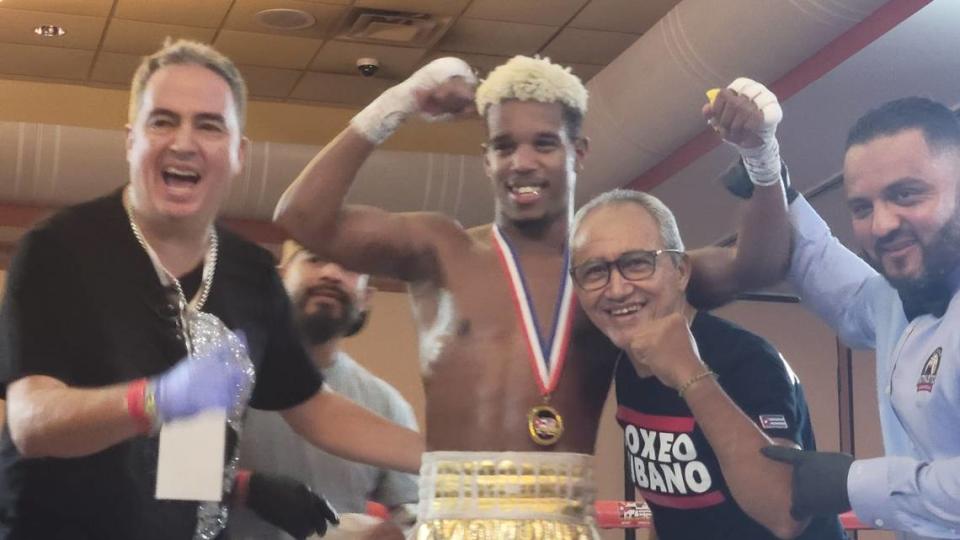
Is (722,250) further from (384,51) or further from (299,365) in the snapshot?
(384,51)

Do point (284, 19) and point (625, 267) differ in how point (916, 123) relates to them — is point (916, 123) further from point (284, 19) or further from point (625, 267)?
point (284, 19)

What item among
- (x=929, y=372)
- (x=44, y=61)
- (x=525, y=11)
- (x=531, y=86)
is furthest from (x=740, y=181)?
(x=44, y=61)

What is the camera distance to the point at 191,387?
1721mm

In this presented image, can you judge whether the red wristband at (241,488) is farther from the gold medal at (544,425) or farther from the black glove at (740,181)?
the black glove at (740,181)

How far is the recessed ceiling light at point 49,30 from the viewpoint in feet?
18.7

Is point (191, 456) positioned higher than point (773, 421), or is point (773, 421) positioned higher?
point (773, 421)

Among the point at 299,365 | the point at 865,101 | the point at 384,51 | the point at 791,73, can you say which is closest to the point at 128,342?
the point at 299,365

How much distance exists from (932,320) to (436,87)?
3.18 ft

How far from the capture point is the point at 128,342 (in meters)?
1.88

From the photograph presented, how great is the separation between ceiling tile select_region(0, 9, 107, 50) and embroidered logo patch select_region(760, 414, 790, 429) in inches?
164

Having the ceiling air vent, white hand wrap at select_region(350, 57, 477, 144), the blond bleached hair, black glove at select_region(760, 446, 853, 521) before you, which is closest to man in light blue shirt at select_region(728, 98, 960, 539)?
black glove at select_region(760, 446, 853, 521)

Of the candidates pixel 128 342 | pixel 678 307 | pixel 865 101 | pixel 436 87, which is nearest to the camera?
pixel 128 342

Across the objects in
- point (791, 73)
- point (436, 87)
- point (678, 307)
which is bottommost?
point (678, 307)

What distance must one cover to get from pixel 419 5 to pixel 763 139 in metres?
3.28
